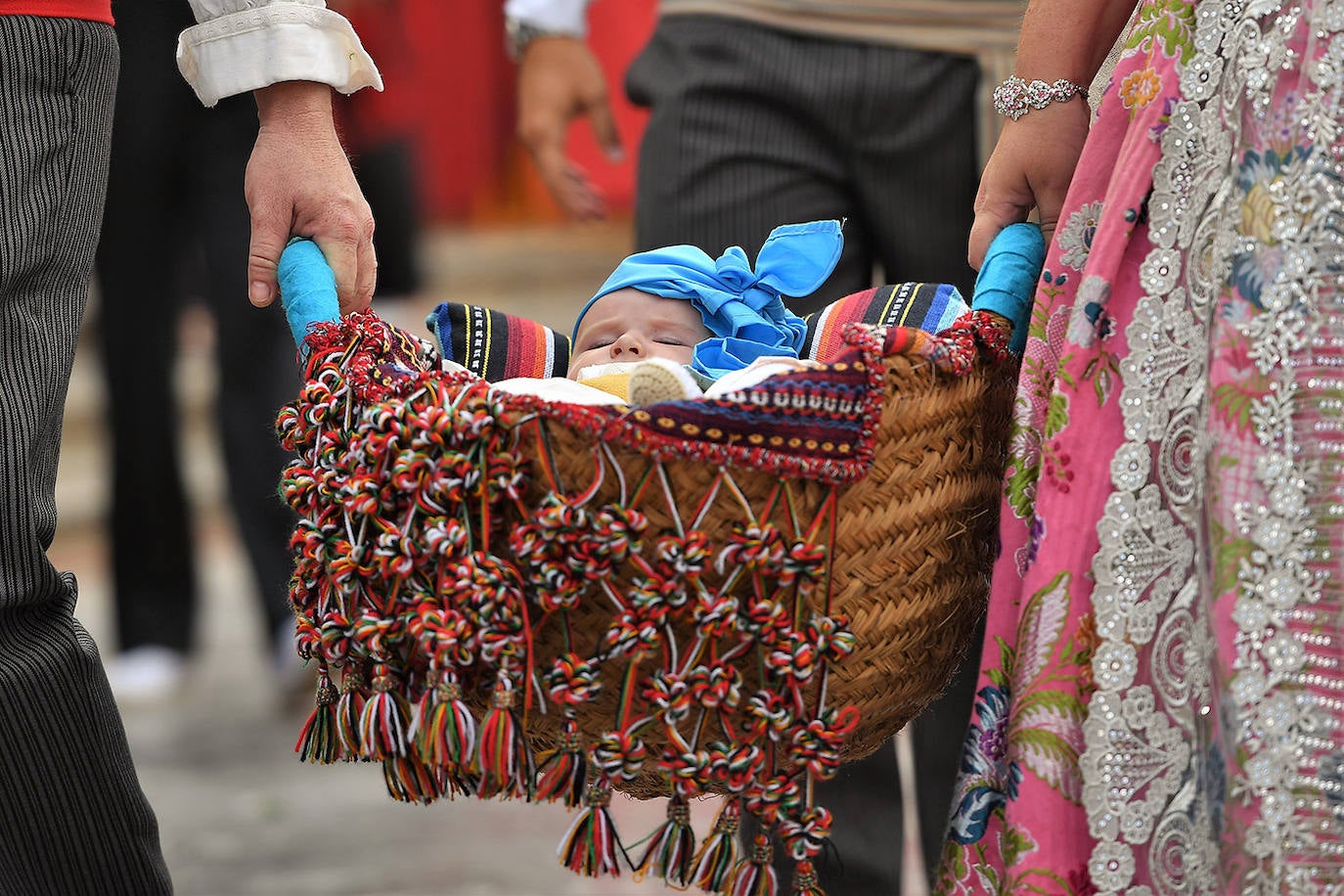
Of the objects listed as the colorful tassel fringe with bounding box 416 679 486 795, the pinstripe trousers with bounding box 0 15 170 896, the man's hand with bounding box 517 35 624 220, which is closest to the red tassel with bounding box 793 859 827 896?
the colorful tassel fringe with bounding box 416 679 486 795

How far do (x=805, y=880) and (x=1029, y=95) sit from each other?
607mm

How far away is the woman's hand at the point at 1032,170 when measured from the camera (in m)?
1.10

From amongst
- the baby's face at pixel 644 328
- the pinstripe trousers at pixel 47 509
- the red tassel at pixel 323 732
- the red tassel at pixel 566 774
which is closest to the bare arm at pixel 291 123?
the pinstripe trousers at pixel 47 509

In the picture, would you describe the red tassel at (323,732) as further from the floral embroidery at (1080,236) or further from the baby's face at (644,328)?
the floral embroidery at (1080,236)

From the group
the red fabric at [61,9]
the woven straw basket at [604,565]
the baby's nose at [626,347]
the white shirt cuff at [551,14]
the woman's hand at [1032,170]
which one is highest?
the white shirt cuff at [551,14]

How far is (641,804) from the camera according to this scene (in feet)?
7.91

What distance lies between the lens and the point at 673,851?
95cm

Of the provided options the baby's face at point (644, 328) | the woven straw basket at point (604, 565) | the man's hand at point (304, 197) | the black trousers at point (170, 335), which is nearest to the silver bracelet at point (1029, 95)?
the woven straw basket at point (604, 565)

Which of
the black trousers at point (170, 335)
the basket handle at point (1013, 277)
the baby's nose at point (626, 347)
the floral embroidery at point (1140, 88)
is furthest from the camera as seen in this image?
the black trousers at point (170, 335)

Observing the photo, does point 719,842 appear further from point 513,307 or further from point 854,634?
point 513,307

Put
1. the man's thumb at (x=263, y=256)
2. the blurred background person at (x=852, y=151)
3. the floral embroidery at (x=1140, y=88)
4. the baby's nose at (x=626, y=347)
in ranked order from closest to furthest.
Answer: the floral embroidery at (x=1140, y=88) < the man's thumb at (x=263, y=256) < the baby's nose at (x=626, y=347) < the blurred background person at (x=852, y=151)

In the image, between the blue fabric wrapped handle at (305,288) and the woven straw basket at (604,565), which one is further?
the blue fabric wrapped handle at (305,288)

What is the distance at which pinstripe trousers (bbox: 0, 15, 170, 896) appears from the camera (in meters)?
1.08

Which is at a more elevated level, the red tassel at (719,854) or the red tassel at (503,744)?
the red tassel at (503,744)
